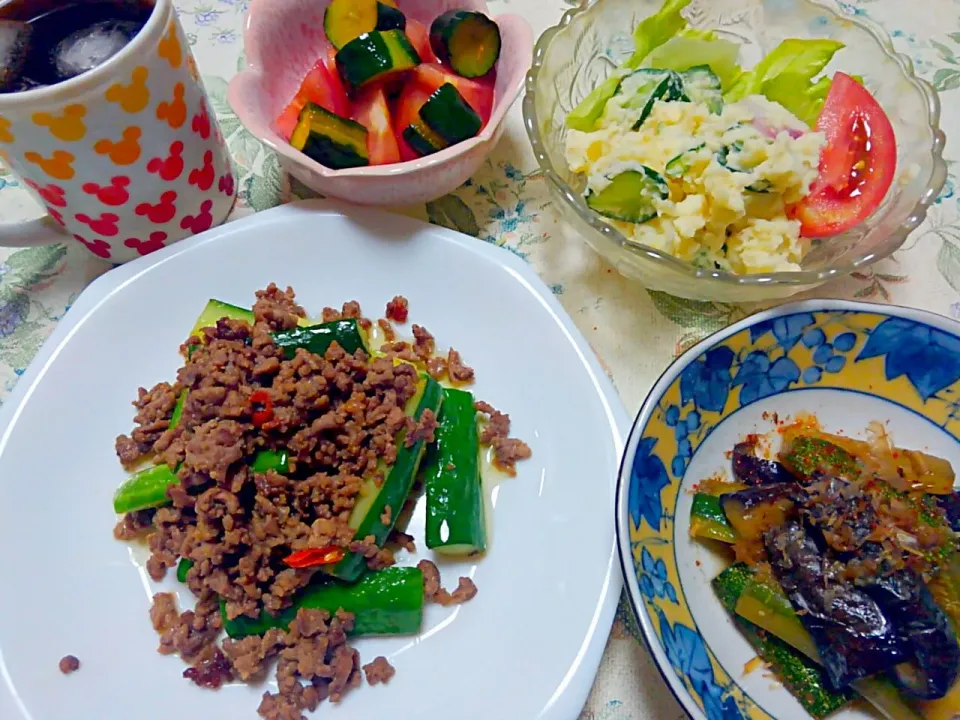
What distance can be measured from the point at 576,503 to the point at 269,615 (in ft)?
2.03

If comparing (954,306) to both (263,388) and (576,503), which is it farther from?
(263,388)

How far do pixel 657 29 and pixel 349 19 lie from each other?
0.75 metres

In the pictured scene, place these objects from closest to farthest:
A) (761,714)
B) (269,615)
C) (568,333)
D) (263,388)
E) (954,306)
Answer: (761,714) < (269,615) < (263,388) < (568,333) < (954,306)

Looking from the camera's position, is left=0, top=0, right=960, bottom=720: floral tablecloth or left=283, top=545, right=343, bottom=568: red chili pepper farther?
left=0, top=0, right=960, bottom=720: floral tablecloth

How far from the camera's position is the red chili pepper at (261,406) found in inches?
54.2

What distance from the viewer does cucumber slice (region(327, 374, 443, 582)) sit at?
1.32 m

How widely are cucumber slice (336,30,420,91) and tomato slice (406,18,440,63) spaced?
11 centimetres

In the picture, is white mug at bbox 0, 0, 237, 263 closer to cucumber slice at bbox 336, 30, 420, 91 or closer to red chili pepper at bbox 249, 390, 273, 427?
cucumber slice at bbox 336, 30, 420, 91

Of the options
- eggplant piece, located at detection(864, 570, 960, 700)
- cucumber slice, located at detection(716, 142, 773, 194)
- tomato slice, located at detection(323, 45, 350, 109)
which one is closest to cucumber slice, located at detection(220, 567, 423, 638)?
eggplant piece, located at detection(864, 570, 960, 700)

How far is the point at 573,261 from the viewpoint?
1.78 metres

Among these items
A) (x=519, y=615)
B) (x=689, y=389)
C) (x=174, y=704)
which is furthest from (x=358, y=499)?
(x=689, y=389)

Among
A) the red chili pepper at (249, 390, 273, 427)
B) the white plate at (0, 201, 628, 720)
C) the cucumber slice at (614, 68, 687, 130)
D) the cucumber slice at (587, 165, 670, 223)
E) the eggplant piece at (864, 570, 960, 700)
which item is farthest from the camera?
the cucumber slice at (614, 68, 687, 130)

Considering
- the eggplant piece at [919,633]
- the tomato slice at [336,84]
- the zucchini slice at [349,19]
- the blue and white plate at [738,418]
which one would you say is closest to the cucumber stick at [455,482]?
the blue and white plate at [738,418]

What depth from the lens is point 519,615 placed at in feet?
4.33
